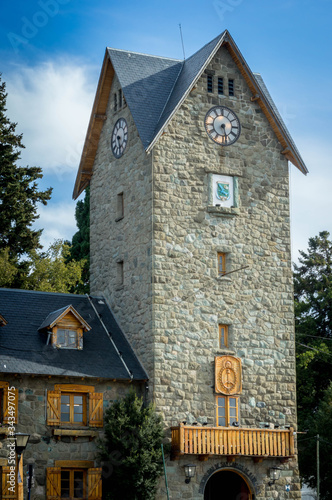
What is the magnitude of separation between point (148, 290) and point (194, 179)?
4425 mm

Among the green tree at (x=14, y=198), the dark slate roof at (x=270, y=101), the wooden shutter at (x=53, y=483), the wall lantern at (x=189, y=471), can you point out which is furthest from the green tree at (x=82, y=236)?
the wooden shutter at (x=53, y=483)

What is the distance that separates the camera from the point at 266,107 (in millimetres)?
35656

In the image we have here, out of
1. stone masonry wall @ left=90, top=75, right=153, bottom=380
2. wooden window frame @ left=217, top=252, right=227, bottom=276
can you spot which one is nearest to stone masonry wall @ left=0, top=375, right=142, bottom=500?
stone masonry wall @ left=90, top=75, right=153, bottom=380

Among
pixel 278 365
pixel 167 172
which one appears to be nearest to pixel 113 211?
pixel 167 172

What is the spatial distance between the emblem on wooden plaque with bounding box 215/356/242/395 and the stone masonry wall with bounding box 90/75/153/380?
2437 millimetres

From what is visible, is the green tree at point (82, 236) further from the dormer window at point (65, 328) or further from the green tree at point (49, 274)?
the dormer window at point (65, 328)

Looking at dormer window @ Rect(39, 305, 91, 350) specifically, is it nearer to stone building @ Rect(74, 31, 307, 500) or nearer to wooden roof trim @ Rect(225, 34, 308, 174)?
stone building @ Rect(74, 31, 307, 500)

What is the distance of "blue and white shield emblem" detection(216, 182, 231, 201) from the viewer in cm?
3412

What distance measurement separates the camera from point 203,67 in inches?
1351

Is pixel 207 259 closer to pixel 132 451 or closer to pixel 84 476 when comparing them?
pixel 132 451

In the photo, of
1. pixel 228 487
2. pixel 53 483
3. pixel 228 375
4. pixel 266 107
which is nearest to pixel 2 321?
pixel 53 483

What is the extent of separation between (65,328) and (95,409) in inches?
115

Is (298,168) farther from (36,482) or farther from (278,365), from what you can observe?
(36,482)

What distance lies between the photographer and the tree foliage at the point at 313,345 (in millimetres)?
41938
